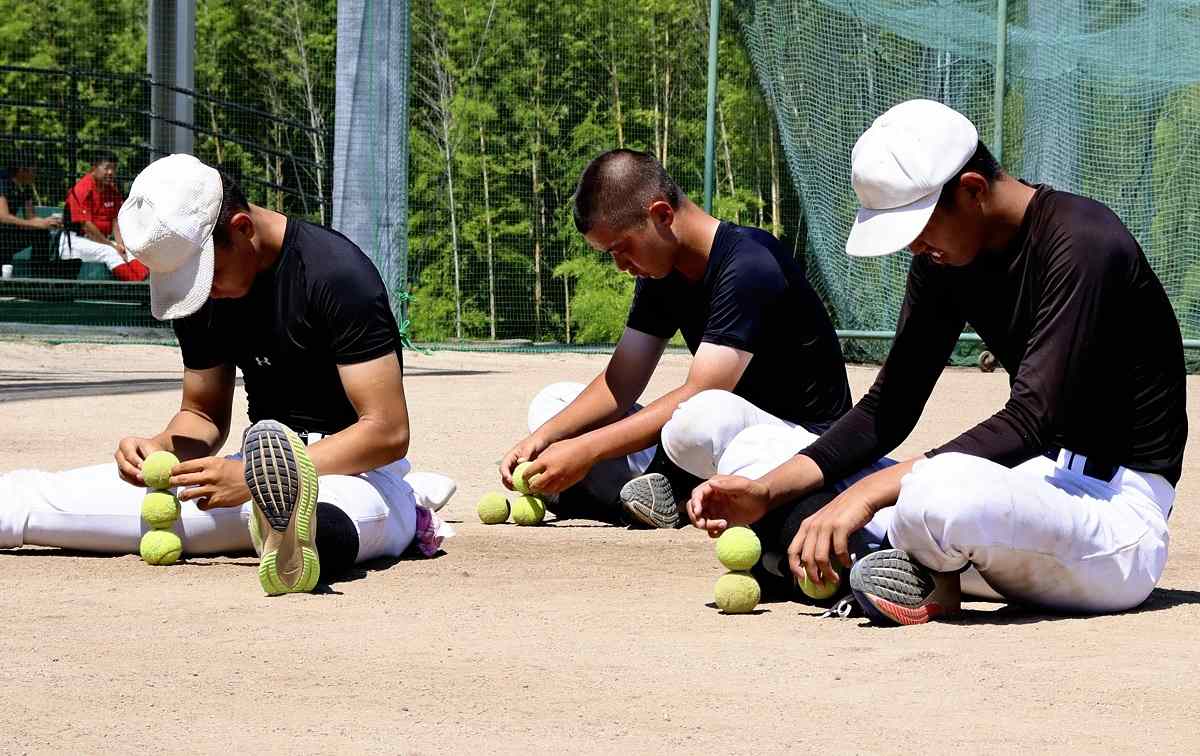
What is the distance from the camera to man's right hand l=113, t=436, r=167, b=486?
444 cm

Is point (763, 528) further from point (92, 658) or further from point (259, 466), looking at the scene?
point (92, 658)

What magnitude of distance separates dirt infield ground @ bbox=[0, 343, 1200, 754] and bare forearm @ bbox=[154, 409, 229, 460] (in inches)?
12.8

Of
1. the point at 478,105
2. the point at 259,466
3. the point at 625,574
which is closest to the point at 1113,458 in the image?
the point at 625,574

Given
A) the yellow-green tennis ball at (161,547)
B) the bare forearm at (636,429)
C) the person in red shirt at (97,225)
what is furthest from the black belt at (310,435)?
the person in red shirt at (97,225)

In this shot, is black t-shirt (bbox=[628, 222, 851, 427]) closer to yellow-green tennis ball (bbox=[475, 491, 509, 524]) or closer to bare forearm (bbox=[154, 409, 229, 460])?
yellow-green tennis ball (bbox=[475, 491, 509, 524])

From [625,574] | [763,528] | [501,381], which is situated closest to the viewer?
[763,528]

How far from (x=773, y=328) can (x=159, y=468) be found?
1.89 metres

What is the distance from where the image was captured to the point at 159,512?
14.6 feet

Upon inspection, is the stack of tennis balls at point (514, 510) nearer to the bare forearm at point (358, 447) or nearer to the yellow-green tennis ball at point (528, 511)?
the yellow-green tennis ball at point (528, 511)

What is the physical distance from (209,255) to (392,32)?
942 centimetres

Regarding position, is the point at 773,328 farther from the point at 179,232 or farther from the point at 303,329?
the point at 179,232

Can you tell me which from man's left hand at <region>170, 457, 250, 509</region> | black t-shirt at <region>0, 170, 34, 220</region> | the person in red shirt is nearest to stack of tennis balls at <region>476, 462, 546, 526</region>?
man's left hand at <region>170, 457, 250, 509</region>

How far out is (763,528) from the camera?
4.08 metres

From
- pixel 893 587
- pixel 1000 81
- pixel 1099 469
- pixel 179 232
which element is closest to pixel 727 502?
pixel 893 587
